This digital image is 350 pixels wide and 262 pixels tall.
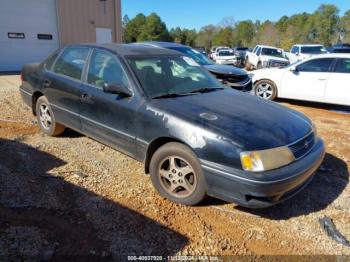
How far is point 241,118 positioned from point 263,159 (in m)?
0.57

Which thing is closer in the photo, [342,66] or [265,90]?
[342,66]

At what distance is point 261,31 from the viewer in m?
66.2

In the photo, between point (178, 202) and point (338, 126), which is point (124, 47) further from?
point (338, 126)

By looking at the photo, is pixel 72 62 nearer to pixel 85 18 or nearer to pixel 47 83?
pixel 47 83

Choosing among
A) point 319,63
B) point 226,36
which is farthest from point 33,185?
point 226,36

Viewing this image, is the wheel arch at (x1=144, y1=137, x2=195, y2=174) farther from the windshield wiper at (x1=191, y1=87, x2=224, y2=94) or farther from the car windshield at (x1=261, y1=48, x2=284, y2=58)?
the car windshield at (x1=261, y1=48, x2=284, y2=58)

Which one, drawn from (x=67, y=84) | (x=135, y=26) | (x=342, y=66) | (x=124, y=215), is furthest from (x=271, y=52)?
(x=135, y=26)

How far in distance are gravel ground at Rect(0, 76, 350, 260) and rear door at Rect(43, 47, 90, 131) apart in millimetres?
564

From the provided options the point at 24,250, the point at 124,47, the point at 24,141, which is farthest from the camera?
the point at 24,141

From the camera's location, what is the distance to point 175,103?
11.1ft

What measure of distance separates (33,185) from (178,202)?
1700 mm

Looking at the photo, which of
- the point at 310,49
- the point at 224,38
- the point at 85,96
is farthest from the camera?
the point at 224,38

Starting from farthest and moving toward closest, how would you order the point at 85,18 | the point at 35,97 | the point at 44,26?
the point at 85,18
the point at 44,26
the point at 35,97

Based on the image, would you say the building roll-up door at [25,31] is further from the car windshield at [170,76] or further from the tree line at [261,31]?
the tree line at [261,31]
